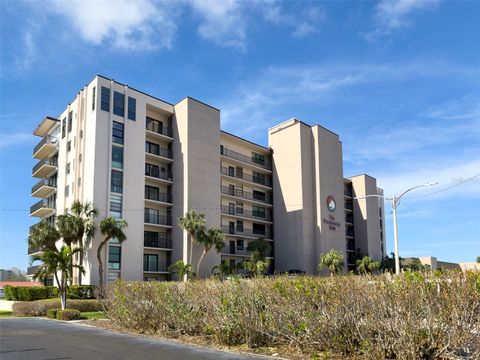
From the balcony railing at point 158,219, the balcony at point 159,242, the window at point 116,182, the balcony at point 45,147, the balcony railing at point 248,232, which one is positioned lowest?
the balcony at point 159,242

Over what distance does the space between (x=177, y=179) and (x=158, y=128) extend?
6477mm

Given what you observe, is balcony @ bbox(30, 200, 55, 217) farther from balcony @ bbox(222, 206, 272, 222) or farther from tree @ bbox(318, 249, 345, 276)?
tree @ bbox(318, 249, 345, 276)

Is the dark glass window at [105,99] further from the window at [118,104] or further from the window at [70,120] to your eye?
the window at [70,120]

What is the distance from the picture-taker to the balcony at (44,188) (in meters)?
52.8

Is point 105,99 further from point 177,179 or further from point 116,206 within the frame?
point 177,179

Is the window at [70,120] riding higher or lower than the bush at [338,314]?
higher

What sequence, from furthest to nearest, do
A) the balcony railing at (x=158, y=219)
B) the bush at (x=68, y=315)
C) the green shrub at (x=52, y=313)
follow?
the balcony railing at (x=158, y=219) → the green shrub at (x=52, y=313) → the bush at (x=68, y=315)

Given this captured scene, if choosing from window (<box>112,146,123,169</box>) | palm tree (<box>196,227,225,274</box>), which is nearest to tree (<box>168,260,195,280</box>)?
palm tree (<box>196,227,225,274</box>)

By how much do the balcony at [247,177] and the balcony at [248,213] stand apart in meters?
4.14

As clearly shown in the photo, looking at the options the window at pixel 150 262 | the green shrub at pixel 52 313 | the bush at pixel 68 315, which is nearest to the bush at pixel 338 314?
the bush at pixel 68 315

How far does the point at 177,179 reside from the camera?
48.5m

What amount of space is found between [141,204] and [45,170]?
18290 mm

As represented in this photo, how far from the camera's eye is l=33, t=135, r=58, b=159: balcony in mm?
53969

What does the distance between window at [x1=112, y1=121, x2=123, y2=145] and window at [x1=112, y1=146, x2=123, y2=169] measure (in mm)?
669
